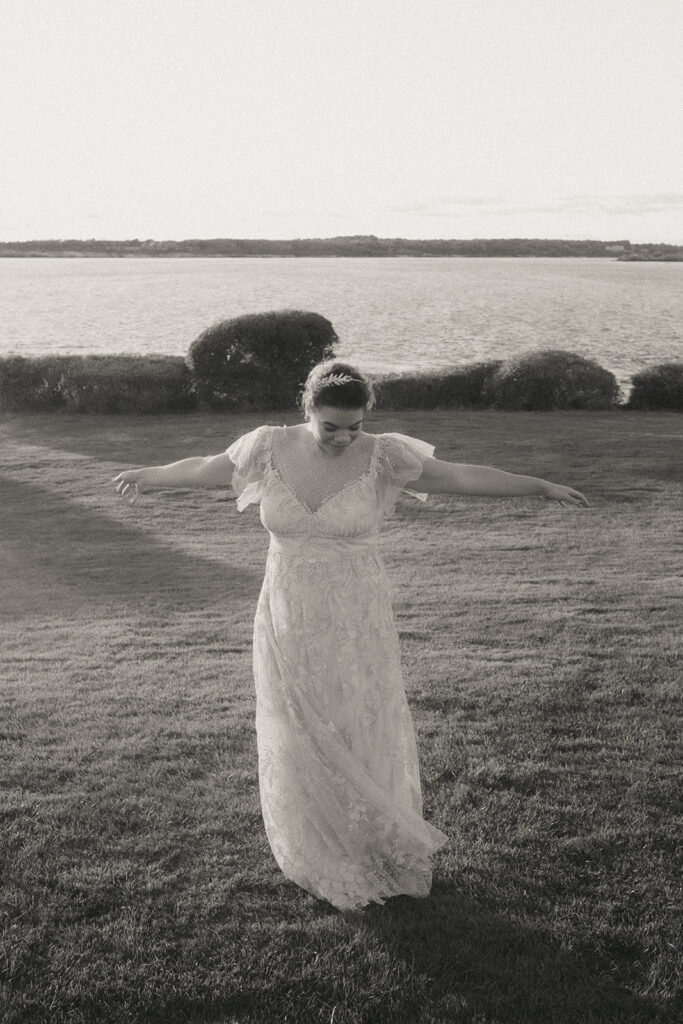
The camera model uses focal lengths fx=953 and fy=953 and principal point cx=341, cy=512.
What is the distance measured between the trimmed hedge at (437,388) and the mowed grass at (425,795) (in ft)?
36.4

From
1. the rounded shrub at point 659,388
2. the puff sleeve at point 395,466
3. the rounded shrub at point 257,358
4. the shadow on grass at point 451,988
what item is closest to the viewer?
the shadow on grass at point 451,988

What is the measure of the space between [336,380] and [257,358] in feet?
61.6

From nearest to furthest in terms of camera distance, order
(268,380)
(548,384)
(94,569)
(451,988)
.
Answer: (451,988)
(94,569)
(268,380)
(548,384)

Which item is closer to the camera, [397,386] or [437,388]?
[397,386]

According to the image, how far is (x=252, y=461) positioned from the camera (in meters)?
4.64

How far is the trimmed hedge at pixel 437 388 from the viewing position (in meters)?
23.3

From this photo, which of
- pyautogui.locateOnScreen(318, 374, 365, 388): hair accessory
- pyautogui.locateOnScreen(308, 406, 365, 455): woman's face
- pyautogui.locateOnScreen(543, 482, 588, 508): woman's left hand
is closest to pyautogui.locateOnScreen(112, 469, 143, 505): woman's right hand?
pyautogui.locateOnScreen(308, 406, 365, 455): woman's face

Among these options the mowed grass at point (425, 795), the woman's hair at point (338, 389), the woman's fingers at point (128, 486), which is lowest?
the mowed grass at point (425, 795)

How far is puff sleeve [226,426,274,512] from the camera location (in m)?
4.63

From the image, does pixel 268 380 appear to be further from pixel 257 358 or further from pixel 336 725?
→ pixel 336 725

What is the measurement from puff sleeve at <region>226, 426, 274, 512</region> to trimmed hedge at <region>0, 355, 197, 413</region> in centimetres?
1874

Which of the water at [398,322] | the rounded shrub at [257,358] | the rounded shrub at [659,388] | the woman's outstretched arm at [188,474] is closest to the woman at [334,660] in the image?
the woman's outstretched arm at [188,474]

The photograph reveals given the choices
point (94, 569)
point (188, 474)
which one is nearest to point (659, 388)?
point (94, 569)

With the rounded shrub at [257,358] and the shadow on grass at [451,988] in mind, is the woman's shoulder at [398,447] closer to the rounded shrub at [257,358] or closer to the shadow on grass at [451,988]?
the shadow on grass at [451,988]
